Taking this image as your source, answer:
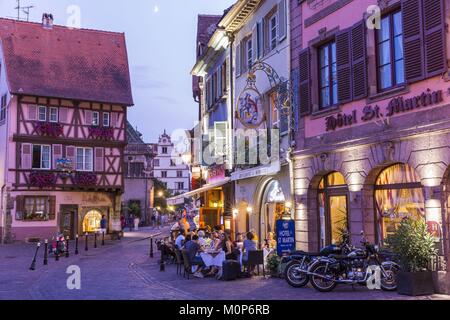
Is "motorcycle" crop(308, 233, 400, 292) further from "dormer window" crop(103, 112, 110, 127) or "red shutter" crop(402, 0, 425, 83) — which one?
"dormer window" crop(103, 112, 110, 127)

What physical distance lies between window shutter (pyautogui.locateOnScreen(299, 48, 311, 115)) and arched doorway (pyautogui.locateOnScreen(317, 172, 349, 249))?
2.11m

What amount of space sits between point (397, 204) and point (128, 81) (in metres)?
26.9

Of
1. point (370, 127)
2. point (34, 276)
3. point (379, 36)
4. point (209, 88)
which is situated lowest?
point (34, 276)

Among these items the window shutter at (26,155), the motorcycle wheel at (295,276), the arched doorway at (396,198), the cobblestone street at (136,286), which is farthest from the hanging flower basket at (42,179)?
the arched doorway at (396,198)

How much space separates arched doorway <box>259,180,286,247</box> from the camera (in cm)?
1878

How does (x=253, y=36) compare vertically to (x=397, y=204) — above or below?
above

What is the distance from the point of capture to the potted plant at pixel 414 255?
1059 centimetres

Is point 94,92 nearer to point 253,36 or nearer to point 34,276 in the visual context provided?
point 253,36

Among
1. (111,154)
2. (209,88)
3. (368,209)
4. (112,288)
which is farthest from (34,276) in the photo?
(111,154)

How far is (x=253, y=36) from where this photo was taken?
21359 mm

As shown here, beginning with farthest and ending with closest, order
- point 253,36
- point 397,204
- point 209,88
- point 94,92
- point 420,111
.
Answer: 1. point 94,92
2. point 209,88
3. point 253,36
4. point 397,204
5. point 420,111

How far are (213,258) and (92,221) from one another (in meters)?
21.6

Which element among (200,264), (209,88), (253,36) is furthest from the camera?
(209,88)

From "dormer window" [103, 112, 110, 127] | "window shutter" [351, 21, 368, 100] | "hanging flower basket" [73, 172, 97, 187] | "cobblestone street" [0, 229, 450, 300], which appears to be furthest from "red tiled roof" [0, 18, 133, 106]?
"window shutter" [351, 21, 368, 100]
